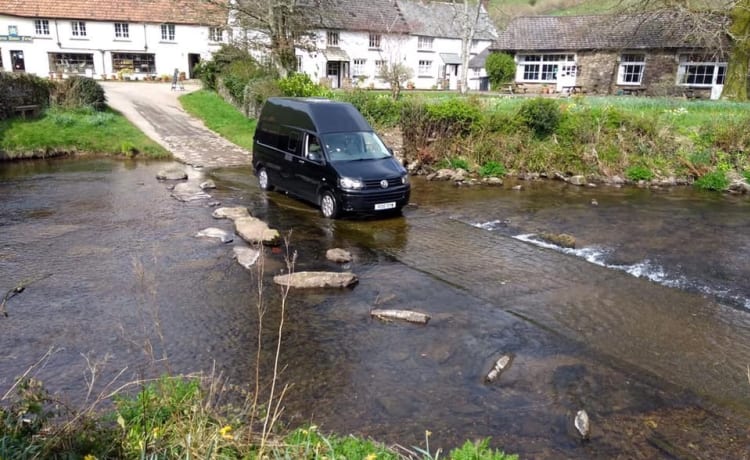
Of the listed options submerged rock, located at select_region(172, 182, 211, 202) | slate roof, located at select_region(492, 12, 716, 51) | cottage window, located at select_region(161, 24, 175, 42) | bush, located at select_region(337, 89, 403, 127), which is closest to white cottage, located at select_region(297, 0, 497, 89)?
slate roof, located at select_region(492, 12, 716, 51)

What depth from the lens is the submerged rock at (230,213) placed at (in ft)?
44.0

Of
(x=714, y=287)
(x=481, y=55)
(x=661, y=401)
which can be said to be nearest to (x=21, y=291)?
(x=661, y=401)

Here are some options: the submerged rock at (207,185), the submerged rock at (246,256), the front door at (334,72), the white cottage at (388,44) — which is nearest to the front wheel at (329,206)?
the submerged rock at (246,256)

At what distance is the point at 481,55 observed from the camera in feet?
163

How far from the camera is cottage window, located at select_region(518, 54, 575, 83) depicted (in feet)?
139

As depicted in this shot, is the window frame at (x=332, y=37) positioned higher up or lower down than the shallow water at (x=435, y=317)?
higher up

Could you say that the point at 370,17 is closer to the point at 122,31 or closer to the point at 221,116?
the point at 122,31

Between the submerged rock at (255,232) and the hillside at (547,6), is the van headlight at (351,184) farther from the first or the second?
the hillside at (547,6)

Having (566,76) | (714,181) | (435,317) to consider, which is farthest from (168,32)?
(435,317)

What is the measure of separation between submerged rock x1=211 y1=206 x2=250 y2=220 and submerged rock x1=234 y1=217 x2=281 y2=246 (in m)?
0.67

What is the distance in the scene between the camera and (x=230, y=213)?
13555 millimetres

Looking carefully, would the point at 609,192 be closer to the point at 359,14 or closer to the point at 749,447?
the point at 749,447

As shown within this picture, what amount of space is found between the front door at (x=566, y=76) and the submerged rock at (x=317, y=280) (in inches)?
1466

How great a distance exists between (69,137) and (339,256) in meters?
16.2
